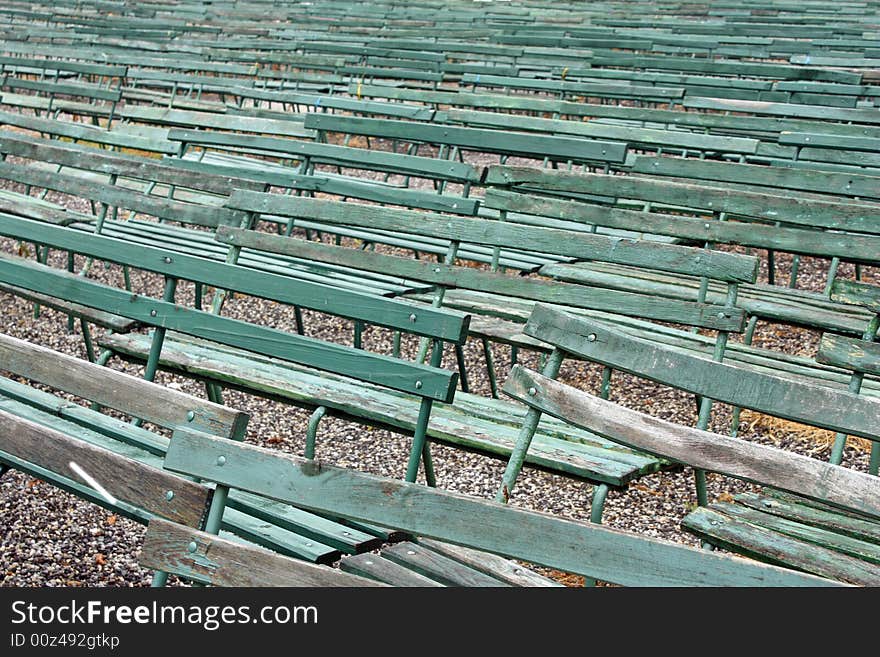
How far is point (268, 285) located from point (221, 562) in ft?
5.01

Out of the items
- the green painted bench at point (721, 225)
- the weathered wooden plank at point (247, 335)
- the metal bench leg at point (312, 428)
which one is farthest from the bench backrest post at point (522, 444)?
the green painted bench at point (721, 225)

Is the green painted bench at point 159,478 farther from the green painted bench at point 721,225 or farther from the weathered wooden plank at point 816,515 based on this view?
the green painted bench at point 721,225

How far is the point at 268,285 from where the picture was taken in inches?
136

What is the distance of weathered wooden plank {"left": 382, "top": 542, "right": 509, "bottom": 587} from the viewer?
7.89 ft

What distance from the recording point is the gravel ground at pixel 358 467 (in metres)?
3.43

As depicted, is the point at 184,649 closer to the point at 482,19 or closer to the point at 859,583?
the point at 859,583

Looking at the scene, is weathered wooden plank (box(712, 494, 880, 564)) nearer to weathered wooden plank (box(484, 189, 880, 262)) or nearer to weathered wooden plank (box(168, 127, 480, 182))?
weathered wooden plank (box(484, 189, 880, 262))

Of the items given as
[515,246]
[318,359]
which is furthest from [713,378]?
[515,246]

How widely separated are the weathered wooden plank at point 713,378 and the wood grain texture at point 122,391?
2.93ft

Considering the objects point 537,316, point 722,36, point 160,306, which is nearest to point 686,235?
point 537,316

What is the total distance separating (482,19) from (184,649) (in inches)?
548

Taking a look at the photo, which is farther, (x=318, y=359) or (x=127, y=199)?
(x=127, y=199)

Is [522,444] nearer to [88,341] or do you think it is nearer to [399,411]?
[399,411]

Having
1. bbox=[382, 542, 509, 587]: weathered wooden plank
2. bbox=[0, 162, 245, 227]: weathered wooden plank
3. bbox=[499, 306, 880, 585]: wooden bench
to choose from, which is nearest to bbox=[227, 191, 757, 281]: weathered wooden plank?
bbox=[0, 162, 245, 227]: weathered wooden plank
